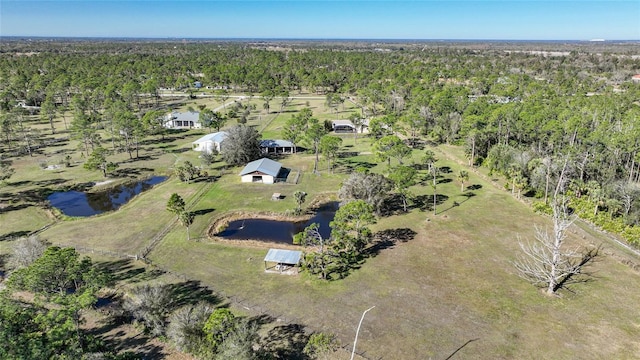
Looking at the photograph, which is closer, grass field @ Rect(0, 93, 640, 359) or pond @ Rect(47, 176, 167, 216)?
grass field @ Rect(0, 93, 640, 359)

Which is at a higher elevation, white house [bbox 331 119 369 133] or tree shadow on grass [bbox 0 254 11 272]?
white house [bbox 331 119 369 133]

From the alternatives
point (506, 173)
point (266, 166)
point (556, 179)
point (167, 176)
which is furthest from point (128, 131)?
point (556, 179)

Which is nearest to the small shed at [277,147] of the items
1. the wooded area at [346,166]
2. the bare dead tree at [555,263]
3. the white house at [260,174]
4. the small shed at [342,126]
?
the wooded area at [346,166]

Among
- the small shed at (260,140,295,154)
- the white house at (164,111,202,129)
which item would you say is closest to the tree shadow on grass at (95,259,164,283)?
the small shed at (260,140,295,154)

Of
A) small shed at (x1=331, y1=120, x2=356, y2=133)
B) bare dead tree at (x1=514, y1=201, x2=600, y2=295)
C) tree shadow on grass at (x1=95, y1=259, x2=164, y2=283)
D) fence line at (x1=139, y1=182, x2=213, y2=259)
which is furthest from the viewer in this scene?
small shed at (x1=331, y1=120, x2=356, y2=133)

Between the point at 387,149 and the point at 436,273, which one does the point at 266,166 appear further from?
the point at 436,273

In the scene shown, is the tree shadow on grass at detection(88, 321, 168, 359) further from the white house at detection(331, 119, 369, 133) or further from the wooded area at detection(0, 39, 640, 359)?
the white house at detection(331, 119, 369, 133)
